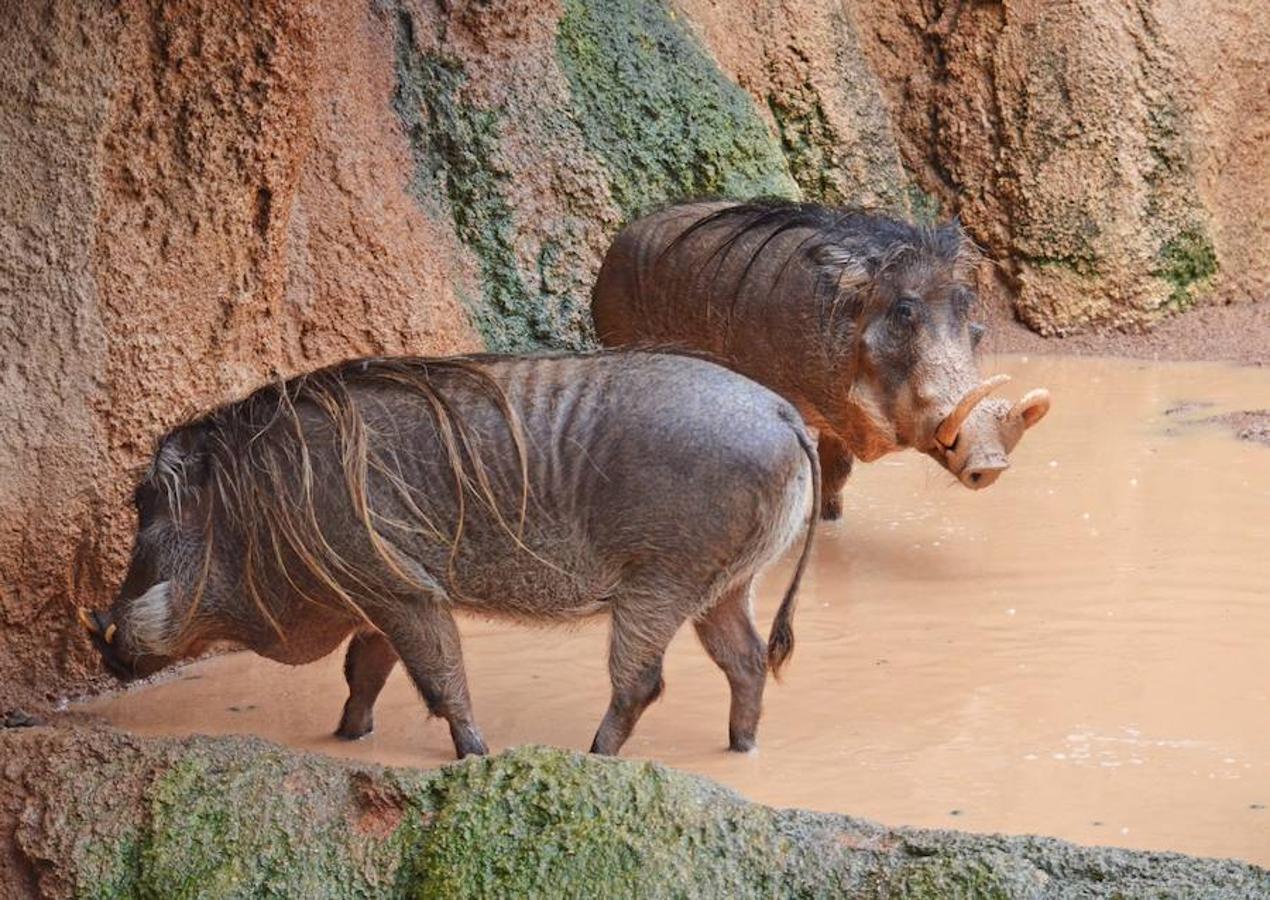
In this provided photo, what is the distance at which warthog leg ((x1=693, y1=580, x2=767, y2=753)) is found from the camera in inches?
175

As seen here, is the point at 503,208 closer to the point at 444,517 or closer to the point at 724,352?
the point at 724,352

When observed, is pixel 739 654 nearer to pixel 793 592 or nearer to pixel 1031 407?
pixel 793 592

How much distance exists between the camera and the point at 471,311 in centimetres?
711

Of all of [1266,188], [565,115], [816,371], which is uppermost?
[565,115]

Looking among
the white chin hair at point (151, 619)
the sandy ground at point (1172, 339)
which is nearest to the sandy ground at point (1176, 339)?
the sandy ground at point (1172, 339)

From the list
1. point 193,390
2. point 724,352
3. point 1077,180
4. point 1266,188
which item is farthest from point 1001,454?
point 1266,188

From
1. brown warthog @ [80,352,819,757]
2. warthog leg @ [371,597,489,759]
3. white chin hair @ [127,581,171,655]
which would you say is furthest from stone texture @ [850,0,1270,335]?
white chin hair @ [127,581,171,655]

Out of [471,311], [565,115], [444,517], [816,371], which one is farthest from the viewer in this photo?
[565,115]

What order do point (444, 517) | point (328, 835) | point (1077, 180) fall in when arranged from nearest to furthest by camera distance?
point (328, 835) → point (444, 517) → point (1077, 180)

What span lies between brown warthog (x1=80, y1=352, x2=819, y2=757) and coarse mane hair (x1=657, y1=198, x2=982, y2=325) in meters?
1.48

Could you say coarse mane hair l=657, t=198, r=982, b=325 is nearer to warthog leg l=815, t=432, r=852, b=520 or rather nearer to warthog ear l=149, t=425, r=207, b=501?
warthog leg l=815, t=432, r=852, b=520

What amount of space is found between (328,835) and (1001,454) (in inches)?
113

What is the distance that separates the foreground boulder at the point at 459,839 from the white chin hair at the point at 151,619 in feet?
2.31

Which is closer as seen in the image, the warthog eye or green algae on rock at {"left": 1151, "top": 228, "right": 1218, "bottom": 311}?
the warthog eye
